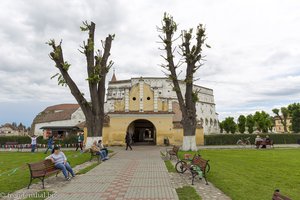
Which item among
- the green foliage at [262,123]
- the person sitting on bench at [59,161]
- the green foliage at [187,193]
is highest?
the green foliage at [262,123]

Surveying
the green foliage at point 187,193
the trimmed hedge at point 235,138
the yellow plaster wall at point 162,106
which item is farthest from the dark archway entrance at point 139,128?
the green foliage at point 187,193

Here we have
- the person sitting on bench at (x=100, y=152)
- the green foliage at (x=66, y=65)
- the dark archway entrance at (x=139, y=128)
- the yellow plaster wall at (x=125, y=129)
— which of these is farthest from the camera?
the dark archway entrance at (x=139, y=128)

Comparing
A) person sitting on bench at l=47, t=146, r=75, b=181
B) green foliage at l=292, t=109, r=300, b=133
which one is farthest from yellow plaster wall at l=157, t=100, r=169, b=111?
green foliage at l=292, t=109, r=300, b=133

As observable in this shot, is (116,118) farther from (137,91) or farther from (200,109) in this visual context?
(200,109)

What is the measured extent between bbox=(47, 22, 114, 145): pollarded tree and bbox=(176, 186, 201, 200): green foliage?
47.4 ft

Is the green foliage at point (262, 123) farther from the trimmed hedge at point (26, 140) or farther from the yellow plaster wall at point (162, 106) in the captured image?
the trimmed hedge at point (26, 140)

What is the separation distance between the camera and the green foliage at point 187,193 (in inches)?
298

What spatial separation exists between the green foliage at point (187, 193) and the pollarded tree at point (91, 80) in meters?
14.4

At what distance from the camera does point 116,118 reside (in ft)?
113

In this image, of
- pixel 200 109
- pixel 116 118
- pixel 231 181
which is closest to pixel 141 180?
pixel 231 181

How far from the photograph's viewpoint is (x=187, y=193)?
8062 millimetres

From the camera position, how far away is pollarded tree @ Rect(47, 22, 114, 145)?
2150 cm

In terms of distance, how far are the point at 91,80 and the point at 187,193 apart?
49.8ft

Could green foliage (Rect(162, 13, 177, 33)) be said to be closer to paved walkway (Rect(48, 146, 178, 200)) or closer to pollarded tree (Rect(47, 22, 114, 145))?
pollarded tree (Rect(47, 22, 114, 145))
